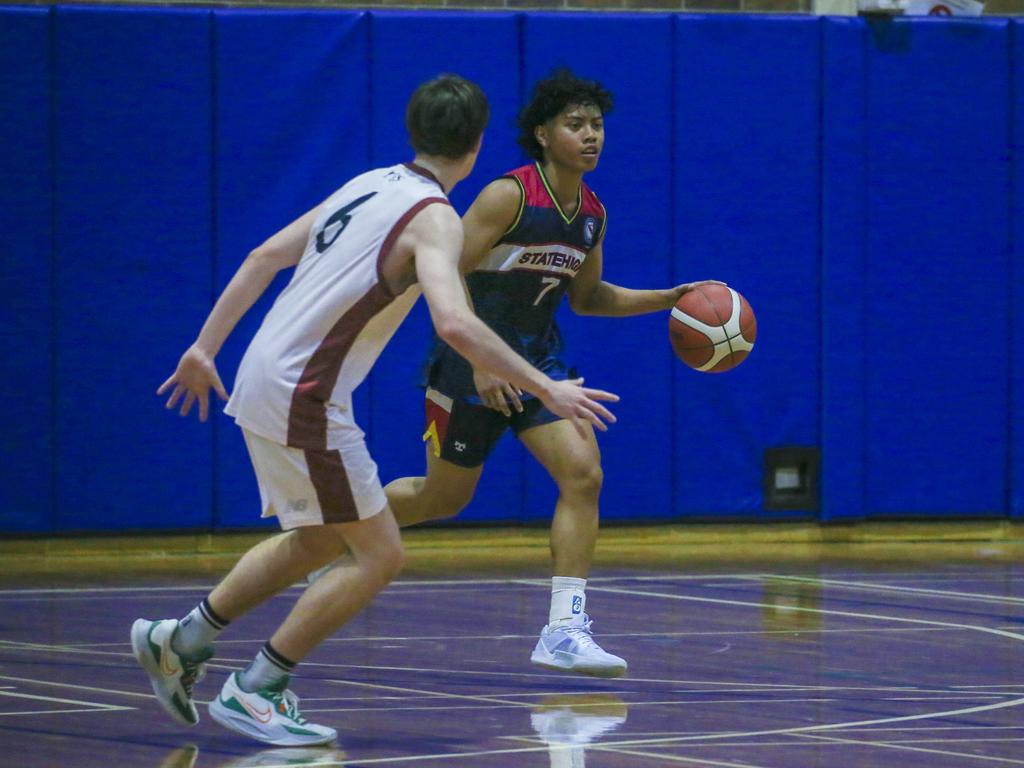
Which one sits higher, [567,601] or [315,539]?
[315,539]

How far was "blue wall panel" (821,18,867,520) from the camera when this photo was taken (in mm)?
9594

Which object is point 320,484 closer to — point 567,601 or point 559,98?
point 567,601

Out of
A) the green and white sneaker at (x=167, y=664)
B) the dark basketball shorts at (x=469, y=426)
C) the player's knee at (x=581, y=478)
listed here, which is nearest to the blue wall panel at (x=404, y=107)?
the dark basketball shorts at (x=469, y=426)

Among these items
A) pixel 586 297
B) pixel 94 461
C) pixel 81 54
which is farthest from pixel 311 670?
pixel 81 54

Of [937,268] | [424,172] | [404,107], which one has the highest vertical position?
[404,107]

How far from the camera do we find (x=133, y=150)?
9008mm

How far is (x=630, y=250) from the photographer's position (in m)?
9.39

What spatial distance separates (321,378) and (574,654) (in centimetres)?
152

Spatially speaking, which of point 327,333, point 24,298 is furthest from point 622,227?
point 327,333

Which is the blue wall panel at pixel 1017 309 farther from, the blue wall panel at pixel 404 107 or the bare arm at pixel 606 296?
the bare arm at pixel 606 296

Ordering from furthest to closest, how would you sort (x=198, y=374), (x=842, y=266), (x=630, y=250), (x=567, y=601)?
(x=842, y=266) → (x=630, y=250) → (x=567, y=601) → (x=198, y=374)

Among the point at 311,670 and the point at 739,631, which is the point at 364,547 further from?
the point at 739,631

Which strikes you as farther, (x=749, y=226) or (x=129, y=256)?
(x=749, y=226)

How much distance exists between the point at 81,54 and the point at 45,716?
16.0 feet
